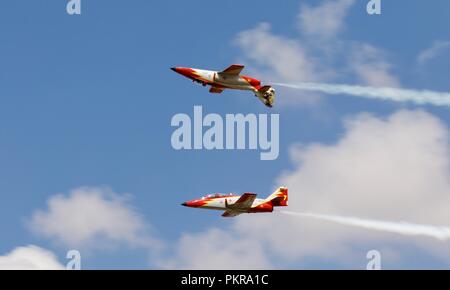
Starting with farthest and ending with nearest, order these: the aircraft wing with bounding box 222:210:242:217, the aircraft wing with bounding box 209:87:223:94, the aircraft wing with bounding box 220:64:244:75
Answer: the aircraft wing with bounding box 209:87:223:94
the aircraft wing with bounding box 222:210:242:217
the aircraft wing with bounding box 220:64:244:75

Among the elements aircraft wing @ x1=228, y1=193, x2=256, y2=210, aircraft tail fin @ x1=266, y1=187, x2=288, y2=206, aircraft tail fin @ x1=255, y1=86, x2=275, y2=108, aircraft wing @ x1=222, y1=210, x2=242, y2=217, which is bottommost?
aircraft wing @ x1=222, y1=210, x2=242, y2=217

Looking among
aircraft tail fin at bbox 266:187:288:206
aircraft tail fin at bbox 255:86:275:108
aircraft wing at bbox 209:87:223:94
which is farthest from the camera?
aircraft tail fin at bbox 266:187:288:206

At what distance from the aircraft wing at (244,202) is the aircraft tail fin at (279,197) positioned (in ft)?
12.6

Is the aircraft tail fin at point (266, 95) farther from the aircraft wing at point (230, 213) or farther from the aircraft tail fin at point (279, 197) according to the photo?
the aircraft wing at point (230, 213)

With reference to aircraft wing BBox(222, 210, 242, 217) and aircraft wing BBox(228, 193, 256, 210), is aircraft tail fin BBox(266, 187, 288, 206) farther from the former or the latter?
aircraft wing BBox(222, 210, 242, 217)

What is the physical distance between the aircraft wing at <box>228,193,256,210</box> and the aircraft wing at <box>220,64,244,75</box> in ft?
51.1

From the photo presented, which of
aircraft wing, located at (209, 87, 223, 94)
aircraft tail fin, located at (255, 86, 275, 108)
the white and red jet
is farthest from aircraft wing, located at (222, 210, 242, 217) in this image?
the white and red jet

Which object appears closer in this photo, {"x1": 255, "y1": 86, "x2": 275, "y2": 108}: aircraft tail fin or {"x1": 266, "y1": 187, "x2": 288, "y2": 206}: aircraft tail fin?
{"x1": 255, "y1": 86, "x2": 275, "y2": 108}: aircraft tail fin

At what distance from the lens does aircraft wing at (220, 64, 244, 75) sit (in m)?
137

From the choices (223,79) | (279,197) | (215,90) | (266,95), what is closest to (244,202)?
(279,197)

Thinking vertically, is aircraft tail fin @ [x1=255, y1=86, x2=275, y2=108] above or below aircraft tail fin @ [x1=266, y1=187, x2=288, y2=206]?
above
